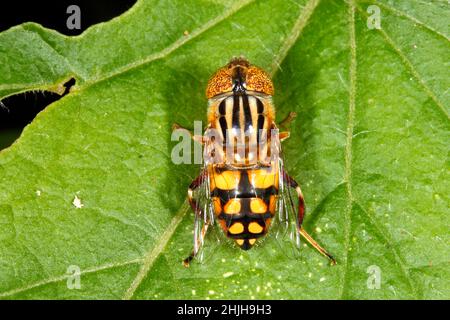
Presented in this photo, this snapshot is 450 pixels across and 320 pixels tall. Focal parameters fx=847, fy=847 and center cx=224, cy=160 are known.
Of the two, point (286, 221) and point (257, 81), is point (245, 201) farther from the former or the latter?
point (257, 81)

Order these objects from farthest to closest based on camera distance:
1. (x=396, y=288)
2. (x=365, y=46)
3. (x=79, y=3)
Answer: (x=79, y=3) → (x=365, y=46) → (x=396, y=288)

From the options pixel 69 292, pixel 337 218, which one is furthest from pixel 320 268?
pixel 69 292

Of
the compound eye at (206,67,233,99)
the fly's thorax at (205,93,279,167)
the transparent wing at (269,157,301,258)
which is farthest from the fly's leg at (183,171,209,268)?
the compound eye at (206,67,233,99)

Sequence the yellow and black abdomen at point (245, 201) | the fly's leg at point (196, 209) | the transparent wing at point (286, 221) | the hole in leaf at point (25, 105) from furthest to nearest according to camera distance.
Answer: the hole in leaf at point (25, 105)
the transparent wing at point (286, 221)
the fly's leg at point (196, 209)
the yellow and black abdomen at point (245, 201)

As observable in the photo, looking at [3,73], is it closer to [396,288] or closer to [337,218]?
[337,218]

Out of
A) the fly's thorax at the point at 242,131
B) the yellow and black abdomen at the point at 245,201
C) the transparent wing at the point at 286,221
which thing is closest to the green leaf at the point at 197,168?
the transparent wing at the point at 286,221

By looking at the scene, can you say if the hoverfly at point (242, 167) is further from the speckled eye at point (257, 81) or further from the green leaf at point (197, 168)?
the green leaf at point (197, 168)
